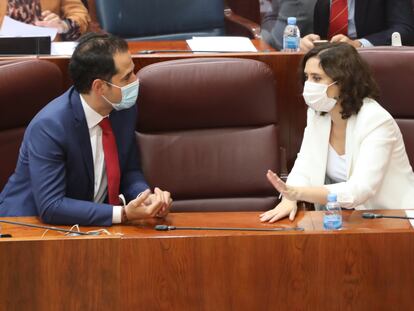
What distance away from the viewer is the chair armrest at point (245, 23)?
3.19 meters

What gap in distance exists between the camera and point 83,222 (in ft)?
6.27

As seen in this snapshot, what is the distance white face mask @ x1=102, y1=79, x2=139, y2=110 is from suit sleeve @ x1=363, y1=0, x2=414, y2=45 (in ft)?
3.26

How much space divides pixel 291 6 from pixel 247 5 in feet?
2.76

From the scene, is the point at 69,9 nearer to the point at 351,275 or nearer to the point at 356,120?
the point at 356,120

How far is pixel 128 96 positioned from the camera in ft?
6.93

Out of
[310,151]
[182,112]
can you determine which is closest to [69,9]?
[182,112]

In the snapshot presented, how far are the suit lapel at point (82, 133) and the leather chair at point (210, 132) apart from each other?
0.18 metres

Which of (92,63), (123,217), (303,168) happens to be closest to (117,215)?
(123,217)

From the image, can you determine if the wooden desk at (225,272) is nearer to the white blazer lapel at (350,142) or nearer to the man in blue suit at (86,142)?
the man in blue suit at (86,142)

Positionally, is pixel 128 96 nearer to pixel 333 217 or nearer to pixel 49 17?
pixel 333 217

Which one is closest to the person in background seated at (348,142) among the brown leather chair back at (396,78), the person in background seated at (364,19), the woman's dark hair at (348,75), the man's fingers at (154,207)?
the woman's dark hair at (348,75)

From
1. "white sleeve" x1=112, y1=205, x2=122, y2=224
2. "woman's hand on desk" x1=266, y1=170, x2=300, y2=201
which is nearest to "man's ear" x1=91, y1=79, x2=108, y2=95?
"white sleeve" x1=112, y1=205, x2=122, y2=224

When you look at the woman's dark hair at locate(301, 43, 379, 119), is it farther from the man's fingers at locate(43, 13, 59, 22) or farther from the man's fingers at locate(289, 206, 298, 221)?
the man's fingers at locate(43, 13, 59, 22)

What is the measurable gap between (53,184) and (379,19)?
1.34 metres
